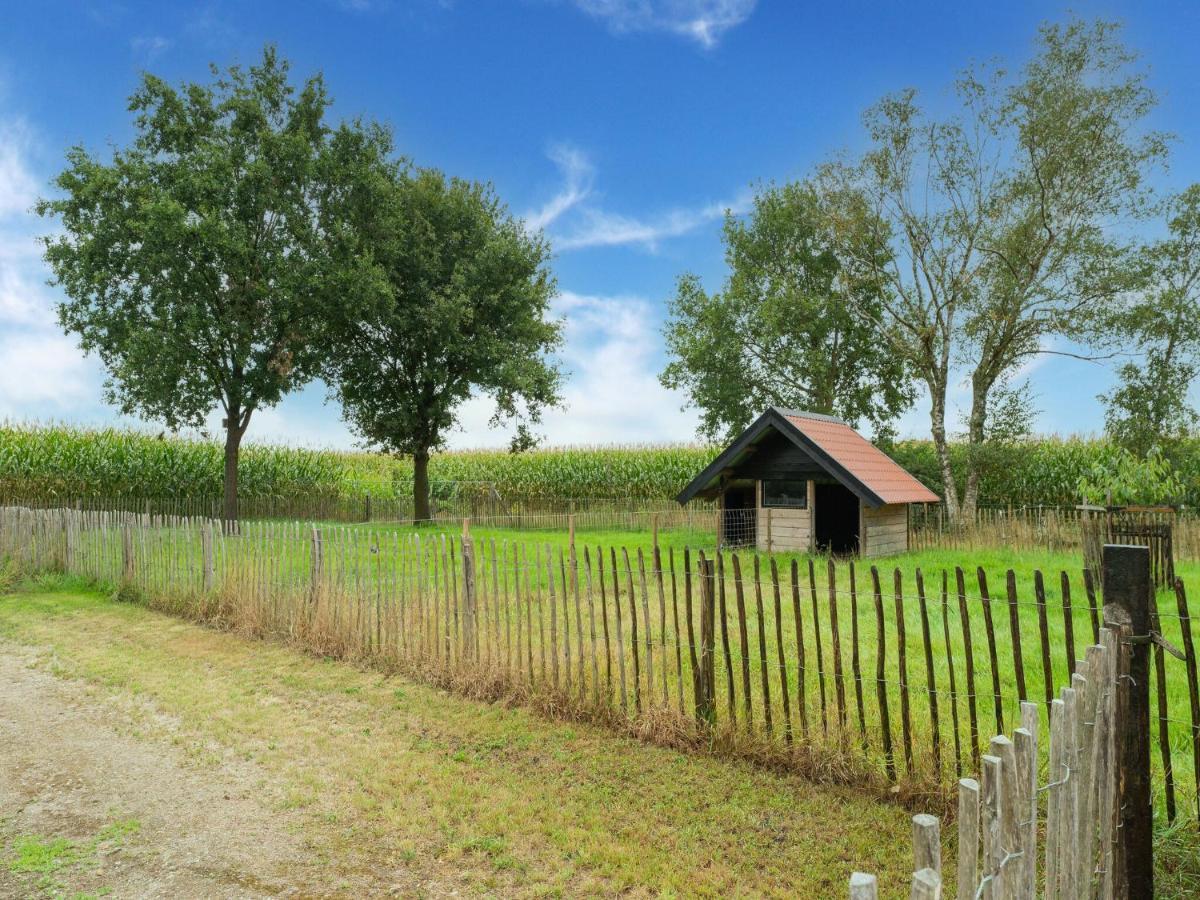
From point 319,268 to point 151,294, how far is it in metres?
5.91

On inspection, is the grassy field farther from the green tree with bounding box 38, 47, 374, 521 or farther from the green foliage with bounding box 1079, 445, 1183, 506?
the green tree with bounding box 38, 47, 374, 521

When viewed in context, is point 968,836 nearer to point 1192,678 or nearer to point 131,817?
point 1192,678

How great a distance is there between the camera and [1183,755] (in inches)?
245

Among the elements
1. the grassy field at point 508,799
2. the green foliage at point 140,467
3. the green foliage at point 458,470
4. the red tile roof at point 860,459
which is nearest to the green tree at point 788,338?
the green foliage at point 458,470

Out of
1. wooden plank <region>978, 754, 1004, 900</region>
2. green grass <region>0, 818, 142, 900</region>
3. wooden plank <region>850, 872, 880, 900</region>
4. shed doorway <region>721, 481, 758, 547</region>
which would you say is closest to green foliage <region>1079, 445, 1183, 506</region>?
shed doorway <region>721, 481, 758, 547</region>

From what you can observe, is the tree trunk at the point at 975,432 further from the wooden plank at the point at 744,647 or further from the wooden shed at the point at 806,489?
the wooden plank at the point at 744,647

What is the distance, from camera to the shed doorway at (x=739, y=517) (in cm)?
2306

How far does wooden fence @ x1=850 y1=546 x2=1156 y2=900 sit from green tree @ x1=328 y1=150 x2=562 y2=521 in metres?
27.7

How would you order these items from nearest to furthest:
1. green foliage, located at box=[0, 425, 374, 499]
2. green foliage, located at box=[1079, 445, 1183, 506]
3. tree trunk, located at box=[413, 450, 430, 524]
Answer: green foliage, located at box=[1079, 445, 1183, 506]
green foliage, located at box=[0, 425, 374, 499]
tree trunk, located at box=[413, 450, 430, 524]

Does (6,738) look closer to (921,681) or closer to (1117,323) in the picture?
(921,681)

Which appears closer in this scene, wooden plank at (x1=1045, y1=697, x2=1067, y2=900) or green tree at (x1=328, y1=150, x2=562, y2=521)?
wooden plank at (x1=1045, y1=697, x2=1067, y2=900)

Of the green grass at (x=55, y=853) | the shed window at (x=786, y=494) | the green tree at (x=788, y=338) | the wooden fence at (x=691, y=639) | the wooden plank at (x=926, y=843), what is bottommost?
the green grass at (x=55, y=853)

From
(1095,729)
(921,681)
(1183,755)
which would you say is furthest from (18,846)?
(1183,755)

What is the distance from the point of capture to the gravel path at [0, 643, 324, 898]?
482 cm
